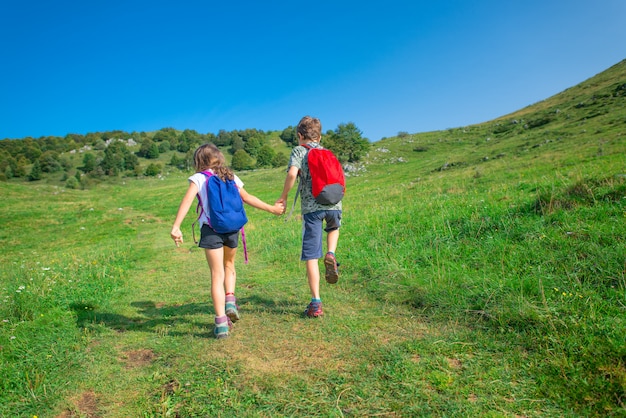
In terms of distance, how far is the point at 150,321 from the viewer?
5.25 meters

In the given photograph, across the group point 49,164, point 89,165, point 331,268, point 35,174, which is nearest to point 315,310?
point 331,268

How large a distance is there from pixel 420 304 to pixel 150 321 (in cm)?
406

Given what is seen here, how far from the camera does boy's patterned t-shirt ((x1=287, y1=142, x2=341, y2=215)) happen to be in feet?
15.3

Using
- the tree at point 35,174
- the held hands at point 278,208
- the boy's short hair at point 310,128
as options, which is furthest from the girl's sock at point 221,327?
→ the tree at point 35,174

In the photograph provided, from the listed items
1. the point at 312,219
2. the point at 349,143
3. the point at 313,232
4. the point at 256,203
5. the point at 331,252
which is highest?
the point at 349,143

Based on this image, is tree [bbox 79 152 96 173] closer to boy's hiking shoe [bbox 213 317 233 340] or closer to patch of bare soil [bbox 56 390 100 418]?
boy's hiking shoe [bbox 213 317 233 340]

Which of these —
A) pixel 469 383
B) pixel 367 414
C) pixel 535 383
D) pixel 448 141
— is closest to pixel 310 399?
pixel 367 414

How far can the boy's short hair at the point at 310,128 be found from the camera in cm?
481

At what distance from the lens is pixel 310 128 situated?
15.8ft

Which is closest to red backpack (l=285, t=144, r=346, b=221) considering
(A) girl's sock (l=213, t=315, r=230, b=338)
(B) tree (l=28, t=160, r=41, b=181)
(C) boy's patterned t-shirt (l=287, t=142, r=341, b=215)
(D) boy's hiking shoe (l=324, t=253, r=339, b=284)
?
(C) boy's patterned t-shirt (l=287, t=142, r=341, b=215)

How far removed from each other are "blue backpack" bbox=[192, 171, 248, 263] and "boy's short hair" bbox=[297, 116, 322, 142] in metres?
1.28

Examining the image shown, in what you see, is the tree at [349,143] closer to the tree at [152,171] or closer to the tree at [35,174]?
the tree at [152,171]

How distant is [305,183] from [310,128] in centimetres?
79

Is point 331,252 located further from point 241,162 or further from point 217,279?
point 241,162
